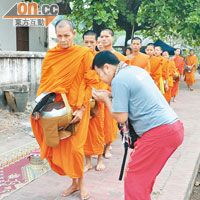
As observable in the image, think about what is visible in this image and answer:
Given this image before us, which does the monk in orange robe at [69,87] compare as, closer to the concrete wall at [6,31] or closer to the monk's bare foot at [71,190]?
the monk's bare foot at [71,190]

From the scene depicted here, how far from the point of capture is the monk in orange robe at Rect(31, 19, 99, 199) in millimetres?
3412

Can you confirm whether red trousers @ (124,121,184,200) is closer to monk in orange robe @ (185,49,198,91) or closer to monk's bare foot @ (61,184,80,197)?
monk's bare foot @ (61,184,80,197)

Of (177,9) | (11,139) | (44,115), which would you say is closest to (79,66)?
(44,115)

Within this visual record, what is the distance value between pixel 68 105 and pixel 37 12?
214 inches

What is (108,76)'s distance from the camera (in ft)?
8.19

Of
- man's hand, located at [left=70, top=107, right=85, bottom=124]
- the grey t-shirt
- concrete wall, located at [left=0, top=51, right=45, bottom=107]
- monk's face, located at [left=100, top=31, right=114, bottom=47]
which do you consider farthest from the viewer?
concrete wall, located at [left=0, top=51, right=45, bottom=107]

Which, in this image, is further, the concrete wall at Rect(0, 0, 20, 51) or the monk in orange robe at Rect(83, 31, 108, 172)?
the concrete wall at Rect(0, 0, 20, 51)

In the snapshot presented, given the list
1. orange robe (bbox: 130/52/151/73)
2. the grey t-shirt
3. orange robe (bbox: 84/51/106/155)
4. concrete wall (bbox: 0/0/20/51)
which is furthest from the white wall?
the grey t-shirt

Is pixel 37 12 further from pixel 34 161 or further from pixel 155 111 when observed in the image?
pixel 155 111

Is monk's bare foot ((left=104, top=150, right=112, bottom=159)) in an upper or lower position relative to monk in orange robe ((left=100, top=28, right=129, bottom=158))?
lower

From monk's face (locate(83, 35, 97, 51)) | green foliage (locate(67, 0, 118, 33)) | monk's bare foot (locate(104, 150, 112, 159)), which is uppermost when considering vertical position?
green foliage (locate(67, 0, 118, 33))

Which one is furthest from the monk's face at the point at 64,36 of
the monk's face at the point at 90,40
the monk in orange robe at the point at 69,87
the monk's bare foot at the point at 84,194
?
the monk's bare foot at the point at 84,194

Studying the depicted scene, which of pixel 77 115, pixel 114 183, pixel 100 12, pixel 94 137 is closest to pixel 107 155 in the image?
pixel 94 137

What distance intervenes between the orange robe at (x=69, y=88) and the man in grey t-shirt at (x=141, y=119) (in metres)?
0.96
